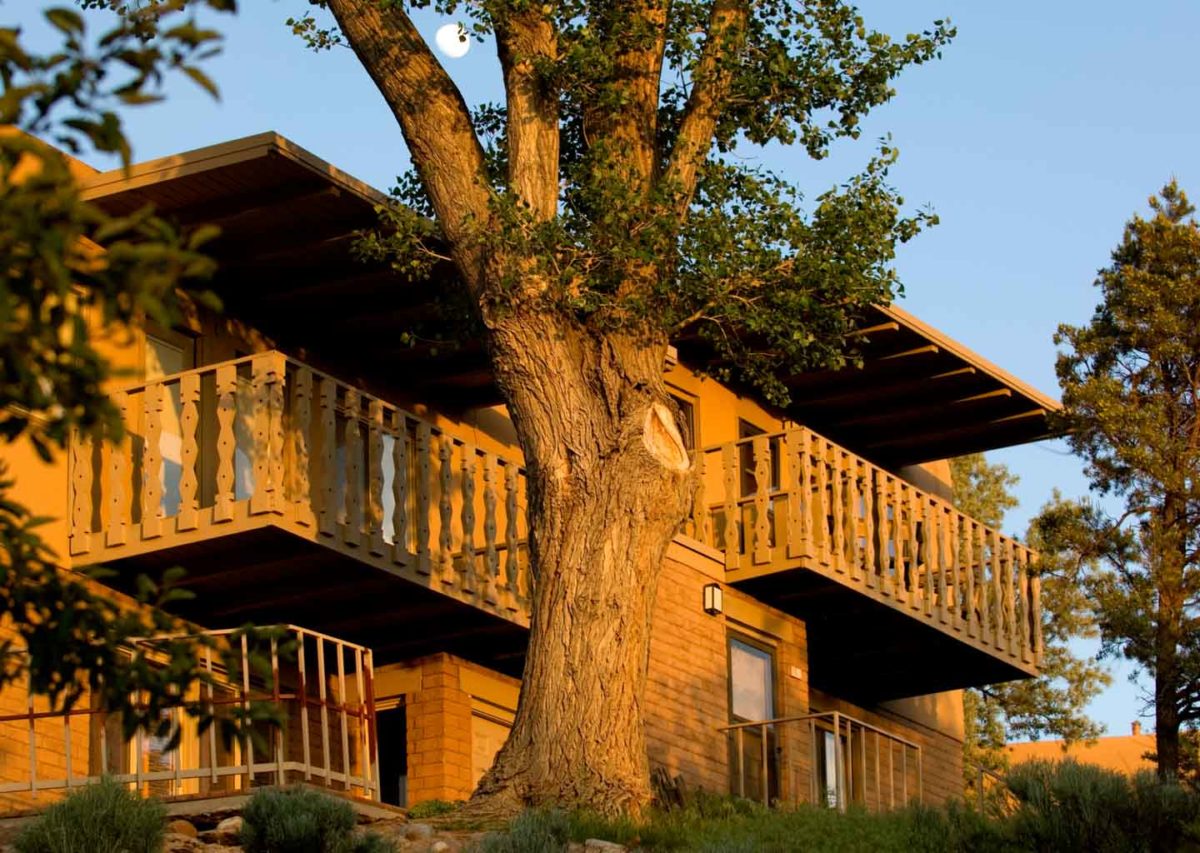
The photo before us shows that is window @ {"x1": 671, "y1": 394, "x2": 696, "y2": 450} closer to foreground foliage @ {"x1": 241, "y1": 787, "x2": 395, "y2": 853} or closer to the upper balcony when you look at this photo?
the upper balcony

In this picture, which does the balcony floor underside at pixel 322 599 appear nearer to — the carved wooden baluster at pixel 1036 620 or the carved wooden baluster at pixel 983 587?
the carved wooden baluster at pixel 983 587

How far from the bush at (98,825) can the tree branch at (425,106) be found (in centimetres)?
496

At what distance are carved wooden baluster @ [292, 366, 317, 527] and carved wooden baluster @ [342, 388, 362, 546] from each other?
0.30 metres

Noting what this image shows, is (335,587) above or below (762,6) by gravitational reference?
below

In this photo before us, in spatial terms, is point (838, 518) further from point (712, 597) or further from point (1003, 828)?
point (1003, 828)

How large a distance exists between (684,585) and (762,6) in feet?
18.2

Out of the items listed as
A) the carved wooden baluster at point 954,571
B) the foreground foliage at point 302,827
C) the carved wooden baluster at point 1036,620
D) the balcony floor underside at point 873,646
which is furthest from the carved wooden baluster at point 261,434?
the carved wooden baluster at point 1036,620

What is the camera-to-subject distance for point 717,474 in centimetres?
2330

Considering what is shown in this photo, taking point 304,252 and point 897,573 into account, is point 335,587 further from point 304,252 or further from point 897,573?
point 897,573

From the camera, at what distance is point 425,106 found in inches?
664

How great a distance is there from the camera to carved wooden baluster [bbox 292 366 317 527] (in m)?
16.7

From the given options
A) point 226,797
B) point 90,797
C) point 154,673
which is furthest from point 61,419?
point 226,797

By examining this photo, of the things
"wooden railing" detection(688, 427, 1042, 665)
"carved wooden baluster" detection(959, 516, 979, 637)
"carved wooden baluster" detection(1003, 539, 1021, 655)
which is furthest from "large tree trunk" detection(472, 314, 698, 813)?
"carved wooden baluster" detection(1003, 539, 1021, 655)

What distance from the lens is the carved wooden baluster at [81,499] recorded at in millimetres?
16953
